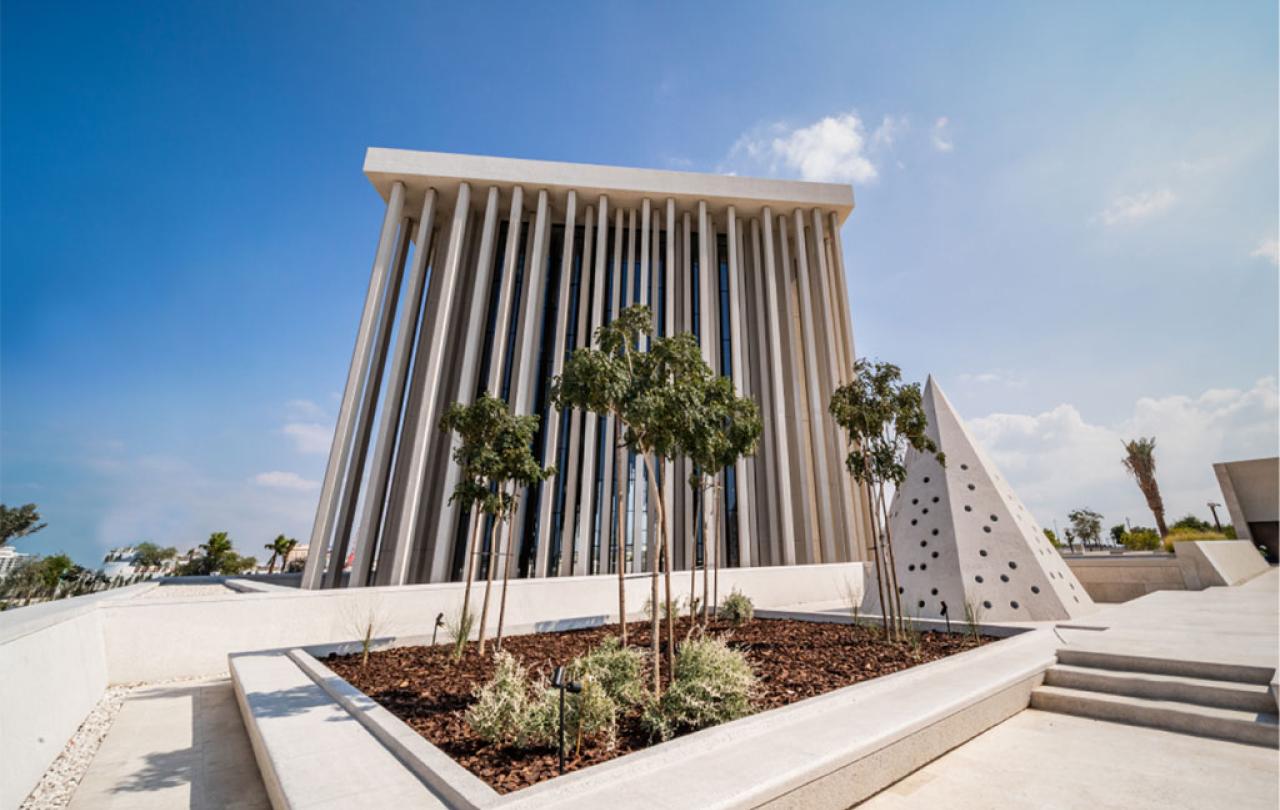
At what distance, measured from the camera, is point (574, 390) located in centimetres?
503

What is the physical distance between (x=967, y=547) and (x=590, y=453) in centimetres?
1111

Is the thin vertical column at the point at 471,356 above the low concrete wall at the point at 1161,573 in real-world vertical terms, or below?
A: above

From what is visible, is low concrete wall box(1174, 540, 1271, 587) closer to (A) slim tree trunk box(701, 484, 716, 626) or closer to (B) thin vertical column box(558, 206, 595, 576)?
(A) slim tree trunk box(701, 484, 716, 626)

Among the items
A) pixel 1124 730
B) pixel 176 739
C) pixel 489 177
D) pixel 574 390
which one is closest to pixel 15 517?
pixel 489 177

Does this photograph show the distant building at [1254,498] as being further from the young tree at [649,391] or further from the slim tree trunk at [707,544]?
the young tree at [649,391]

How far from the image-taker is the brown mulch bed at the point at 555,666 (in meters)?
3.41

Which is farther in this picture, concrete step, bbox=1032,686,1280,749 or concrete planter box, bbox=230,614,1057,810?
concrete step, bbox=1032,686,1280,749

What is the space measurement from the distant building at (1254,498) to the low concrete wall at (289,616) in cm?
3096

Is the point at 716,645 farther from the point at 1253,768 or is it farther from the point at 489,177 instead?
the point at 489,177

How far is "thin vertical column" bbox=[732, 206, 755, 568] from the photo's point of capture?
17.0 meters

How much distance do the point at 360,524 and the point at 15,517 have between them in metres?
21.2

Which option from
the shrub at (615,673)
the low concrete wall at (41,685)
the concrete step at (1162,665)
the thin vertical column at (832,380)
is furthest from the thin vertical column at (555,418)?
the concrete step at (1162,665)

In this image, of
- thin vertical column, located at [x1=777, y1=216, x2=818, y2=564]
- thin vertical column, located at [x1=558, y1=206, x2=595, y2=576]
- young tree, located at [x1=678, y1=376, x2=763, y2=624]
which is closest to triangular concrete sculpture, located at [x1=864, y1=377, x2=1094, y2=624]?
young tree, located at [x1=678, y1=376, x2=763, y2=624]

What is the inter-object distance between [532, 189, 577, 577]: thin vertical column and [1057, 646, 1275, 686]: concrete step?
12223 millimetres
